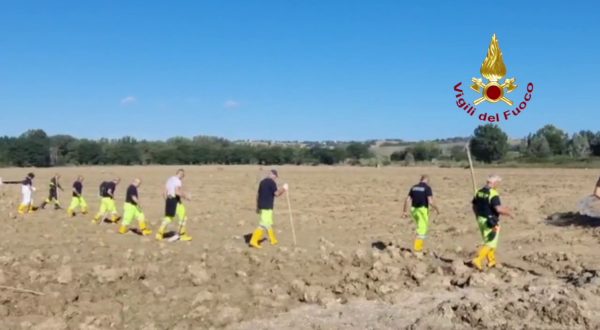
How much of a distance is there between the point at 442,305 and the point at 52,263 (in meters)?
7.39

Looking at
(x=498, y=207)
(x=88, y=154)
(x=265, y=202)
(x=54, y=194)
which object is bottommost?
(x=54, y=194)

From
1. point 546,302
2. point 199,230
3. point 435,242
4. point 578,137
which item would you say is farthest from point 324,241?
point 578,137

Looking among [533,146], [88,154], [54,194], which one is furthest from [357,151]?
[54,194]

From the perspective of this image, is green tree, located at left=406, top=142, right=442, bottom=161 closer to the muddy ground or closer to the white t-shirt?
the muddy ground

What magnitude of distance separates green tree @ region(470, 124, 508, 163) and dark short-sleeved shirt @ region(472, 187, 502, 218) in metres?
63.2

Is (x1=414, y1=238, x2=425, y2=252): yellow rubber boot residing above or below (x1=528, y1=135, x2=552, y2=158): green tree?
below

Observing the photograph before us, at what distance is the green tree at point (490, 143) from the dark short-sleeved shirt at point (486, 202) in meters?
63.2

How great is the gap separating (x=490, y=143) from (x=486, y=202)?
64893 mm

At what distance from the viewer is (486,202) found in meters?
11.4

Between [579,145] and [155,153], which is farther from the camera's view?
[155,153]

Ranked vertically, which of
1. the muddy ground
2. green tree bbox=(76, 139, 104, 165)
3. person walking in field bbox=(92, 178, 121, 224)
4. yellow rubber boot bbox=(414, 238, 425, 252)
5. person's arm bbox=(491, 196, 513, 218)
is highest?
green tree bbox=(76, 139, 104, 165)

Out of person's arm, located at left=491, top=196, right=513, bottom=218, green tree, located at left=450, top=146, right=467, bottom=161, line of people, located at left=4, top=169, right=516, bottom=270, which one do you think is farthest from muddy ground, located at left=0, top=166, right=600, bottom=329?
green tree, located at left=450, top=146, right=467, bottom=161

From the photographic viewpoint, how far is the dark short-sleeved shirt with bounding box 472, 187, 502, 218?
37.0 feet

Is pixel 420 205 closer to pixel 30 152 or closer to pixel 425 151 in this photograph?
pixel 30 152
